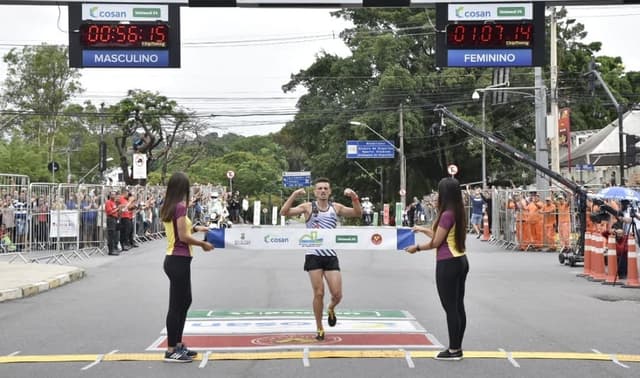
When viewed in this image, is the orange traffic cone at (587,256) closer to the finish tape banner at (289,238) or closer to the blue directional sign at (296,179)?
the finish tape banner at (289,238)

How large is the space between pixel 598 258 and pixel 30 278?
12059 mm

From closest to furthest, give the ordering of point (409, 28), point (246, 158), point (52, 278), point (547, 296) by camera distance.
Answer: point (547, 296)
point (52, 278)
point (409, 28)
point (246, 158)

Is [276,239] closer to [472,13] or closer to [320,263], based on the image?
[320,263]

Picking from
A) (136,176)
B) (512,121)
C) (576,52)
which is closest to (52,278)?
(136,176)

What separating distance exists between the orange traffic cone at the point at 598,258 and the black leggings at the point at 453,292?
973cm

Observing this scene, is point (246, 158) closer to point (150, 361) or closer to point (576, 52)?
point (576, 52)

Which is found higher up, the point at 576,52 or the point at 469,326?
the point at 576,52

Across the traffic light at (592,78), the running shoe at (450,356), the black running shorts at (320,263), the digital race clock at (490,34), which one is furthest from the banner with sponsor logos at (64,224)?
the traffic light at (592,78)

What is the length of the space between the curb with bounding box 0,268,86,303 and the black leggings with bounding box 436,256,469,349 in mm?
8849

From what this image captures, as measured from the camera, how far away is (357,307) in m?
12.9

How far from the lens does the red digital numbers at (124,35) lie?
1360 cm

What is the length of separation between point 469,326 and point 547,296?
420cm

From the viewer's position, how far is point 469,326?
11117 mm

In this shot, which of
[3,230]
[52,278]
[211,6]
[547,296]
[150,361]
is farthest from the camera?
[3,230]
